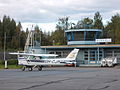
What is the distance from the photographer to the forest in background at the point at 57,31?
334 feet

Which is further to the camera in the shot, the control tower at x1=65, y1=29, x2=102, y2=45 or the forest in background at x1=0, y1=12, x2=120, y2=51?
the forest in background at x1=0, y1=12, x2=120, y2=51

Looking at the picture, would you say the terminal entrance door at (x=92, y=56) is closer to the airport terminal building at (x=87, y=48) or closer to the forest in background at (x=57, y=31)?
the airport terminal building at (x=87, y=48)


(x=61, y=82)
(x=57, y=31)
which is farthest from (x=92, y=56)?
(x=57, y=31)

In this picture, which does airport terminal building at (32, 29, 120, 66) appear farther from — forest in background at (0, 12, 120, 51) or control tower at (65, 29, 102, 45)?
forest in background at (0, 12, 120, 51)

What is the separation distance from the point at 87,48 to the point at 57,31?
4839cm

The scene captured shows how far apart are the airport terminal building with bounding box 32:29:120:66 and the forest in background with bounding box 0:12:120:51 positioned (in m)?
30.8

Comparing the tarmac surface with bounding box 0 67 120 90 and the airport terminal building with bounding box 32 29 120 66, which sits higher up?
the airport terminal building with bounding box 32 29 120 66

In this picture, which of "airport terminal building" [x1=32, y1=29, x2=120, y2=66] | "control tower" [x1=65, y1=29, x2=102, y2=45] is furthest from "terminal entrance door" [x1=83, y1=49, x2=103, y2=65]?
"control tower" [x1=65, y1=29, x2=102, y2=45]

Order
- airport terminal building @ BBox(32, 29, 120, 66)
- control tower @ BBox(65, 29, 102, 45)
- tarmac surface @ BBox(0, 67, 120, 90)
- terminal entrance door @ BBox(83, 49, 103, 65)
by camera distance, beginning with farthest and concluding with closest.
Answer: control tower @ BBox(65, 29, 102, 45), terminal entrance door @ BBox(83, 49, 103, 65), airport terminal building @ BBox(32, 29, 120, 66), tarmac surface @ BBox(0, 67, 120, 90)

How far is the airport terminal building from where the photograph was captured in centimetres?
5817

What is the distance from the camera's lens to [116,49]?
58.9 metres

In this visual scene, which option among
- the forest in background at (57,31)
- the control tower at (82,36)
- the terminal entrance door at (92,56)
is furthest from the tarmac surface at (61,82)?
the forest in background at (57,31)

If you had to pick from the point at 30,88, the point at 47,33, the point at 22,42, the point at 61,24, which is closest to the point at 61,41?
the point at 61,24

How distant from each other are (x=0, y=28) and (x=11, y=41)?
22.7 ft
